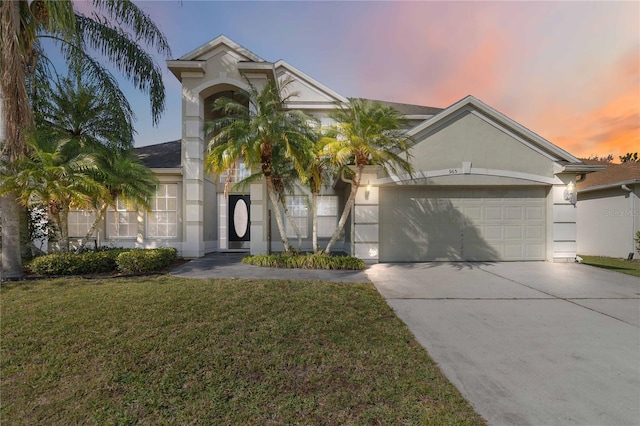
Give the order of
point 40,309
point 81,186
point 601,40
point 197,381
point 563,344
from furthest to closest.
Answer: point 601,40, point 81,186, point 40,309, point 563,344, point 197,381

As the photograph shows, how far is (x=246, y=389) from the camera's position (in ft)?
9.77

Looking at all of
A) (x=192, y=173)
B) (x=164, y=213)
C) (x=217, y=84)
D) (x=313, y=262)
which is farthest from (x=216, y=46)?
(x=313, y=262)

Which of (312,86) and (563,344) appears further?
(312,86)

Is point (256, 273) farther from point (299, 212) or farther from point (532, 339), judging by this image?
point (532, 339)

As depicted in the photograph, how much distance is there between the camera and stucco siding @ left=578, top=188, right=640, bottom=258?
42.4ft

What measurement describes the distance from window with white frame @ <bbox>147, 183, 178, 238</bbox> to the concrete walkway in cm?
262

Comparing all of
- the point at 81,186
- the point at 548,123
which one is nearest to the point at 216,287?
the point at 81,186

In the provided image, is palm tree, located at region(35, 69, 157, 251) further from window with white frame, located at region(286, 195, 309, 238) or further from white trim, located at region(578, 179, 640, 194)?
white trim, located at region(578, 179, 640, 194)

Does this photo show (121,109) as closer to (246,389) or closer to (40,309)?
(40,309)

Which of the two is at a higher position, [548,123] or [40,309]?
[548,123]

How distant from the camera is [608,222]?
1388 centimetres

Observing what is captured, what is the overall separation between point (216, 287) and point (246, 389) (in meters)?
3.83

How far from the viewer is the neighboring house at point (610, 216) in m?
12.8

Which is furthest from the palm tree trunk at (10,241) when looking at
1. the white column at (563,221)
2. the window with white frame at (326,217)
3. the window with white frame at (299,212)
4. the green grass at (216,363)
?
the white column at (563,221)
